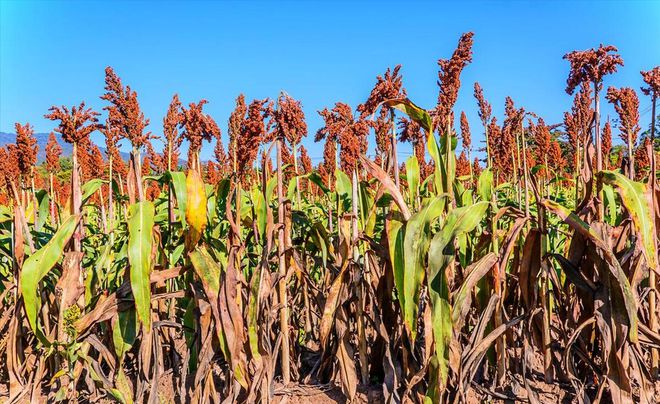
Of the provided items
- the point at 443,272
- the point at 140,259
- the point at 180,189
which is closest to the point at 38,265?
the point at 140,259

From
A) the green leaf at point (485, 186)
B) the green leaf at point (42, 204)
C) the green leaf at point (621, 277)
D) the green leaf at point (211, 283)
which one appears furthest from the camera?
the green leaf at point (485, 186)

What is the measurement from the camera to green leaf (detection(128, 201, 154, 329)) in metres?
2.41

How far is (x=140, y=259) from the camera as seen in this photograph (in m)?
2.41

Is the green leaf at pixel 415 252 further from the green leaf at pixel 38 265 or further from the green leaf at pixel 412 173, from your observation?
the green leaf at pixel 38 265

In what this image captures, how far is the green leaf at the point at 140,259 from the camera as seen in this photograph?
7.89 ft

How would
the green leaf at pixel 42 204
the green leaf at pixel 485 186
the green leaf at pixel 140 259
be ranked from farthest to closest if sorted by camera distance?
the green leaf at pixel 485 186, the green leaf at pixel 42 204, the green leaf at pixel 140 259

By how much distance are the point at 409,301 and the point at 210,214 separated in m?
1.43

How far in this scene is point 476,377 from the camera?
9.73 ft

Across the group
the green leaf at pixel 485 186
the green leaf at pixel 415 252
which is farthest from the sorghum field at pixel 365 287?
the green leaf at pixel 485 186

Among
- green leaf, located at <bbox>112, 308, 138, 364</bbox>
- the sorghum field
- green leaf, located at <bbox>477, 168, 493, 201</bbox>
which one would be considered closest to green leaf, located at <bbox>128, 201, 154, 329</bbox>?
the sorghum field

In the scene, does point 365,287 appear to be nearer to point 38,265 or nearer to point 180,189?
point 180,189

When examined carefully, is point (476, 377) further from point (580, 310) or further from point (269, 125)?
A: point (269, 125)

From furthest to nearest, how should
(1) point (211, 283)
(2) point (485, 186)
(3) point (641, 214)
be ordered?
(2) point (485, 186), (1) point (211, 283), (3) point (641, 214)

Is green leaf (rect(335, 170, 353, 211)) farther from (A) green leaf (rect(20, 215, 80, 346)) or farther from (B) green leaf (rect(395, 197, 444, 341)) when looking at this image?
(A) green leaf (rect(20, 215, 80, 346))
